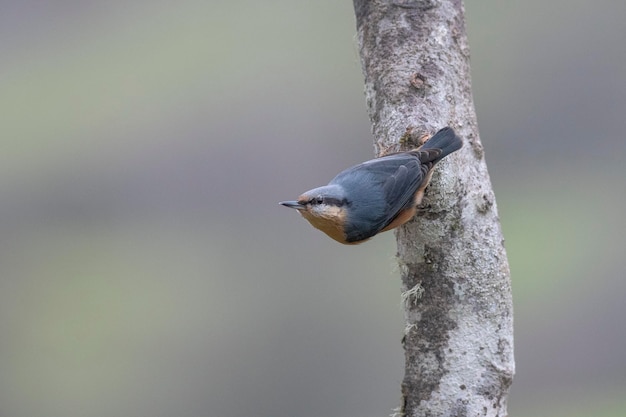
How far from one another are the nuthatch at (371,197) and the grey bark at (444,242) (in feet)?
0.26

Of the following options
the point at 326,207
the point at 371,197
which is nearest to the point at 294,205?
the point at 326,207

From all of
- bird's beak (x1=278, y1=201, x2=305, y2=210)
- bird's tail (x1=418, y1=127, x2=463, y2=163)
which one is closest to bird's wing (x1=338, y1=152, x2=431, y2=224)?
bird's tail (x1=418, y1=127, x2=463, y2=163)

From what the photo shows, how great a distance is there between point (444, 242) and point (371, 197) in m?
0.57

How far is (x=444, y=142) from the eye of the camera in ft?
9.82

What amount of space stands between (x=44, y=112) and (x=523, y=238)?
4.29 meters

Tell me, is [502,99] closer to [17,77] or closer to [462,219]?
[462,219]

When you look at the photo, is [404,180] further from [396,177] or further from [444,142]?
[444,142]

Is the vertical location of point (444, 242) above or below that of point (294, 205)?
below

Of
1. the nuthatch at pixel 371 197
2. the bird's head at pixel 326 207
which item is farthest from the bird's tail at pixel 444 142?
the bird's head at pixel 326 207

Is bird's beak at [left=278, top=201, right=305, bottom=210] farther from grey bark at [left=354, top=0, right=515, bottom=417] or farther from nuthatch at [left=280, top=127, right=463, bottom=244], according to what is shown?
grey bark at [left=354, top=0, right=515, bottom=417]

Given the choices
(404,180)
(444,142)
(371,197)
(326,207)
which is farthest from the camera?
(371,197)

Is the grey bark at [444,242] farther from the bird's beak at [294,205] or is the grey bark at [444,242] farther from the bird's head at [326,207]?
the bird's beak at [294,205]

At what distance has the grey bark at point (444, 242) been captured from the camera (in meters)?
2.96

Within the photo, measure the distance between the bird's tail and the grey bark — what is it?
6 cm
